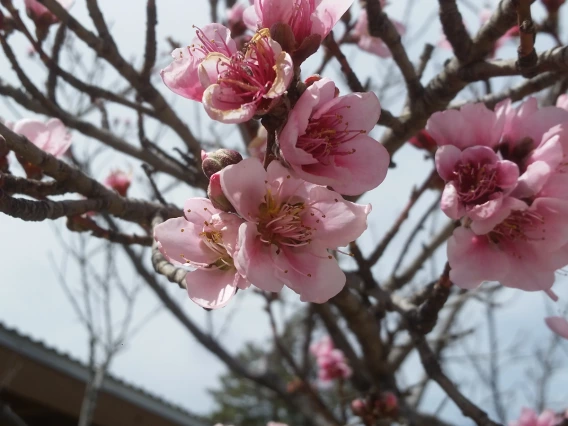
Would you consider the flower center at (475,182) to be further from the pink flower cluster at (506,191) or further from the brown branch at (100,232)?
the brown branch at (100,232)

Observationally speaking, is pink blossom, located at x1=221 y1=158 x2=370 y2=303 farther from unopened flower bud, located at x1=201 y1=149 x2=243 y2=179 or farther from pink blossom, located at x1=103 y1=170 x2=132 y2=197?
pink blossom, located at x1=103 y1=170 x2=132 y2=197

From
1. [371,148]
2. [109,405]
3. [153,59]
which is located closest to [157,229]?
[371,148]

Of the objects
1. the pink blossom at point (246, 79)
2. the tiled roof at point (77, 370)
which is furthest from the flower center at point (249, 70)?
the tiled roof at point (77, 370)

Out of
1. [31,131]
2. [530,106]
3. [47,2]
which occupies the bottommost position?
[31,131]

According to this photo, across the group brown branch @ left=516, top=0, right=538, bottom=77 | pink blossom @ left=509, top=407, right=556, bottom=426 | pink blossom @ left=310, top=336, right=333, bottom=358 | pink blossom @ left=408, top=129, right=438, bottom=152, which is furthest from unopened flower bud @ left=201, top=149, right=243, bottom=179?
pink blossom @ left=310, top=336, right=333, bottom=358

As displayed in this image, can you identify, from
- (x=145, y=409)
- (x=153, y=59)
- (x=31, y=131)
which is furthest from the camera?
(x=145, y=409)

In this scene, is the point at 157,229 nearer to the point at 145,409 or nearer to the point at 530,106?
the point at 530,106

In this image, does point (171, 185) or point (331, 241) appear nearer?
point (331, 241)

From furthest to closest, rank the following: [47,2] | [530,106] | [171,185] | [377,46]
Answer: [171,185]
[377,46]
[47,2]
[530,106]
